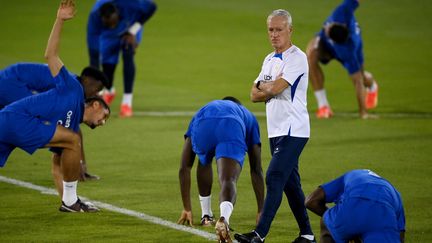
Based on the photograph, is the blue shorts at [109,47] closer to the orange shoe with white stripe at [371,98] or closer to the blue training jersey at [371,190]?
the orange shoe with white stripe at [371,98]

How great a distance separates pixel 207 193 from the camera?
10.9 m

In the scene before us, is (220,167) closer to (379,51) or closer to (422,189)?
(422,189)

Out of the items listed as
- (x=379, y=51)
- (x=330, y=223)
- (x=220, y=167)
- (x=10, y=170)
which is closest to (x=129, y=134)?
(x=10, y=170)

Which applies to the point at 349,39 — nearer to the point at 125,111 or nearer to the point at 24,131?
the point at 125,111

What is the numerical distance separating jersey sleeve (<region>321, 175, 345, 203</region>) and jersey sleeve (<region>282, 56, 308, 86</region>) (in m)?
1.25

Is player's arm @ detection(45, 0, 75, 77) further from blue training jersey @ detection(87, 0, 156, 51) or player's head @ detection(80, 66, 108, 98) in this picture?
blue training jersey @ detection(87, 0, 156, 51)

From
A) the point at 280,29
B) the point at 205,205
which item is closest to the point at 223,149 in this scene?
the point at 205,205

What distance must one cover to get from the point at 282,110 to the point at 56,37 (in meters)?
2.64

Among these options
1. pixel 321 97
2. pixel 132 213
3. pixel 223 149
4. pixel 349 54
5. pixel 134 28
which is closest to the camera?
pixel 223 149

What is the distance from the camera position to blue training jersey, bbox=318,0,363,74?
17.9 m

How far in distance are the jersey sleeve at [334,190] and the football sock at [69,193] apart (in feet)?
11.7

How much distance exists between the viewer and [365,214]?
26.9ft

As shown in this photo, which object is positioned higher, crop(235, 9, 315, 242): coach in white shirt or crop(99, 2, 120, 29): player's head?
crop(235, 9, 315, 242): coach in white shirt

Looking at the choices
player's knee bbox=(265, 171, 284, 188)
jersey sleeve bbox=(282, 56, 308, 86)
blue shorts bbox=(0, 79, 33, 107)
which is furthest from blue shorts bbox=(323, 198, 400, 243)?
blue shorts bbox=(0, 79, 33, 107)
